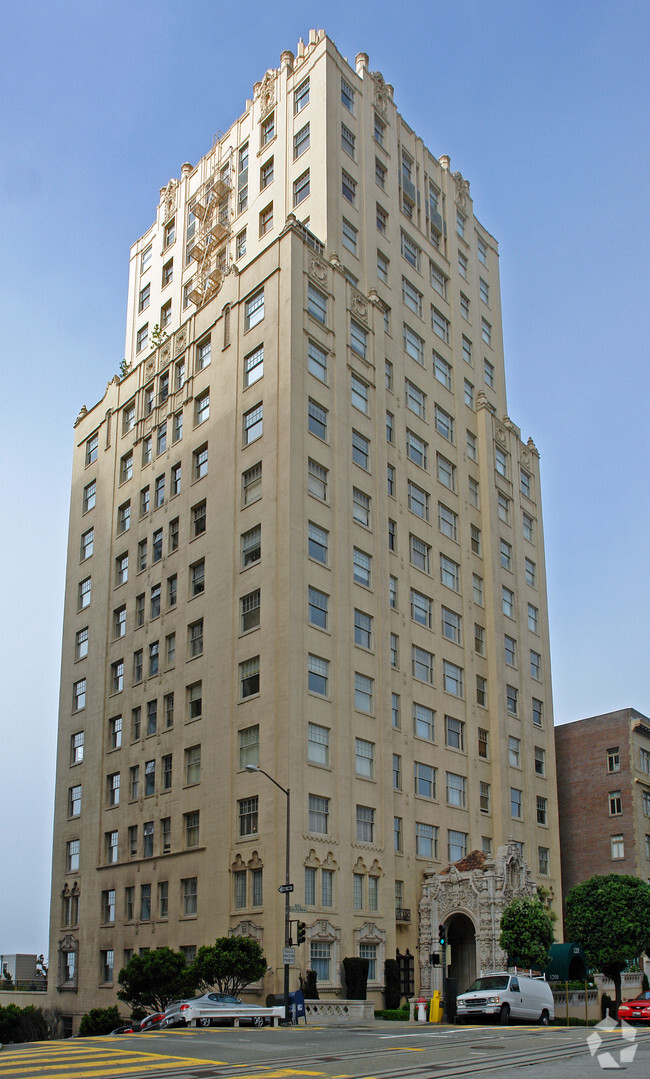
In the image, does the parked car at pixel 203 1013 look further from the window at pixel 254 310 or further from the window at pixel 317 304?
the window at pixel 254 310

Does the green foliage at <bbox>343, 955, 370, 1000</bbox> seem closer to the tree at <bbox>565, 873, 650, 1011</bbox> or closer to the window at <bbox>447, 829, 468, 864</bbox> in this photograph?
the window at <bbox>447, 829, 468, 864</bbox>

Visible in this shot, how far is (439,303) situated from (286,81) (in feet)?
61.1

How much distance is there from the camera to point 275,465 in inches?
2089

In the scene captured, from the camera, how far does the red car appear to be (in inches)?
1473

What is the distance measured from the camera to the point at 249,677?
167ft

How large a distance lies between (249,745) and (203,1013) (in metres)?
16.5

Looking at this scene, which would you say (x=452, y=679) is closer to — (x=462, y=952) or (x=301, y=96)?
(x=462, y=952)

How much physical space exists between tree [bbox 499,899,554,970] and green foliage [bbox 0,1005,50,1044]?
2199 centimetres

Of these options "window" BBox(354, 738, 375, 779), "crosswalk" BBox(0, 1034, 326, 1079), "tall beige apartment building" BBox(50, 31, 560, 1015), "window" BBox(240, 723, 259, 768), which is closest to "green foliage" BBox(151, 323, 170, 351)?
"tall beige apartment building" BBox(50, 31, 560, 1015)

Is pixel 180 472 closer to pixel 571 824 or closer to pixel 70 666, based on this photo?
pixel 70 666

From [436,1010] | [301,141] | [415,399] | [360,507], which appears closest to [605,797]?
[415,399]

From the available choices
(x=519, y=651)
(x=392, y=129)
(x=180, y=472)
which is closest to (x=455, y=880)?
(x=519, y=651)

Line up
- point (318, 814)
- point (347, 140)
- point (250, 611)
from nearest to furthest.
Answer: point (318, 814)
point (250, 611)
point (347, 140)

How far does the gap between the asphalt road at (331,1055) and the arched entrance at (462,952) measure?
24.0 meters
